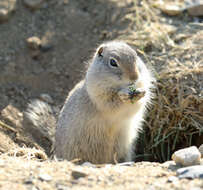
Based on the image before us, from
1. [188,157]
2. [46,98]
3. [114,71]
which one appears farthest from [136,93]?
[46,98]

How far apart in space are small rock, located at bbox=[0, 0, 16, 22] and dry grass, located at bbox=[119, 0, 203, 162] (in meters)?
2.28

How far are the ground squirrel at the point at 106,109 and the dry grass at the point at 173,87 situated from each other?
2.19ft

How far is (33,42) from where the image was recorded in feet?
21.0

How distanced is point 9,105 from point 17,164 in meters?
2.75

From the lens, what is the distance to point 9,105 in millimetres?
5906

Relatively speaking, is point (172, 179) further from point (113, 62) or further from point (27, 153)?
point (27, 153)

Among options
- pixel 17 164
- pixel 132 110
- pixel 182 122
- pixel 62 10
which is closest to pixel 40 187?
pixel 17 164

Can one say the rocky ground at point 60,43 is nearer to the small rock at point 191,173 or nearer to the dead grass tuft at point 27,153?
the dead grass tuft at point 27,153

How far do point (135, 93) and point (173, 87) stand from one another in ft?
4.52

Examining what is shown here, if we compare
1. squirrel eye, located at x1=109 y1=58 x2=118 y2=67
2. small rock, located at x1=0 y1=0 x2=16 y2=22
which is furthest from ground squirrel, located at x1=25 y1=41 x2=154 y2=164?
small rock, located at x1=0 y1=0 x2=16 y2=22

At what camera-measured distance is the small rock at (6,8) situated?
6507 millimetres

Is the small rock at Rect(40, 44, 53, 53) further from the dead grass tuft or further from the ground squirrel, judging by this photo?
the dead grass tuft

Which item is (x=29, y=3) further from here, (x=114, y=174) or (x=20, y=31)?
(x=114, y=174)

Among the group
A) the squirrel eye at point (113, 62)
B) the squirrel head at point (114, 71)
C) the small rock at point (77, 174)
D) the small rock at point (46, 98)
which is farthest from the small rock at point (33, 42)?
the small rock at point (77, 174)
